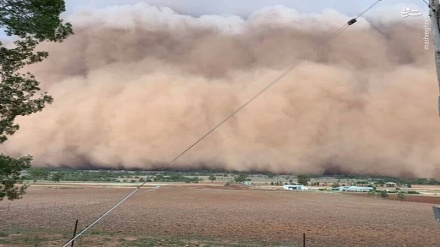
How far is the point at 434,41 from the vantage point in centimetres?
817

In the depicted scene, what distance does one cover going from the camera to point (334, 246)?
2484cm

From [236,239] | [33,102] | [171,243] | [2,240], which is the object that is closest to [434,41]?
[33,102]

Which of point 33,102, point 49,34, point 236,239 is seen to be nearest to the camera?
point 49,34

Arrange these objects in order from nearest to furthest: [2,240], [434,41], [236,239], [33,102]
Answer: [434,41] → [33,102] → [2,240] → [236,239]

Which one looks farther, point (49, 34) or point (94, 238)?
point (94, 238)

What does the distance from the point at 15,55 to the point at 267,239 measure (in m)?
21.1

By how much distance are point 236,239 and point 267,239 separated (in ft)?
8.09

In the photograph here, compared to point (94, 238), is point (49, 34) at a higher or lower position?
Result: higher

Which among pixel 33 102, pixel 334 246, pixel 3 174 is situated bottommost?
pixel 334 246

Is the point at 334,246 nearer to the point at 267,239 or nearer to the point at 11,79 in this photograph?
the point at 267,239

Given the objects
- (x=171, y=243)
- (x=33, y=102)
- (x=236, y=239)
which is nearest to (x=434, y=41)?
(x=33, y=102)

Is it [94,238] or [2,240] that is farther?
[94,238]

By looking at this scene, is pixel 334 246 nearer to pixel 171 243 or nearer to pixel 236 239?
pixel 236 239

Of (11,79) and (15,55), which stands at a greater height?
(15,55)
